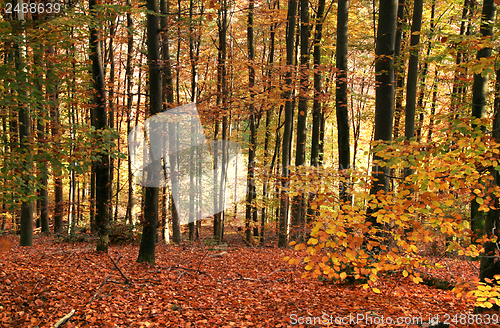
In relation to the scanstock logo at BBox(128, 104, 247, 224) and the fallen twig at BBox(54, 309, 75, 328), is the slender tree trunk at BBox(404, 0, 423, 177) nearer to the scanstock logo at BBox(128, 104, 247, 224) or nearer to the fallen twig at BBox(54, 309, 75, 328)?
the scanstock logo at BBox(128, 104, 247, 224)

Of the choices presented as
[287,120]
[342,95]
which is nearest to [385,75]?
[342,95]

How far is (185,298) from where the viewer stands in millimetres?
5531

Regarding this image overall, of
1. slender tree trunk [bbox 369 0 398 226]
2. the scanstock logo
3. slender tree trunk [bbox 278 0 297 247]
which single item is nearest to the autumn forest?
slender tree trunk [bbox 369 0 398 226]

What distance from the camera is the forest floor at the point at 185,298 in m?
4.43

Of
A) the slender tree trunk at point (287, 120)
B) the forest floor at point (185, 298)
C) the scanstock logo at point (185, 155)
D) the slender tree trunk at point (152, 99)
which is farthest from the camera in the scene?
the scanstock logo at point (185, 155)

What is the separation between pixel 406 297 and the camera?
5609mm

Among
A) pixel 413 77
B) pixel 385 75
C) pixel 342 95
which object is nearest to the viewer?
pixel 385 75

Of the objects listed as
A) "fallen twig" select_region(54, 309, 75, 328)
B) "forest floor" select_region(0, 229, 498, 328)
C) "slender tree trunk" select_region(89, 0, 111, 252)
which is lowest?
"forest floor" select_region(0, 229, 498, 328)

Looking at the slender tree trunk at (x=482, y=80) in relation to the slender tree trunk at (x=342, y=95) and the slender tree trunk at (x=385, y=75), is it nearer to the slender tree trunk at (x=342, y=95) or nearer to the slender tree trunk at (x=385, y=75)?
the slender tree trunk at (x=385, y=75)

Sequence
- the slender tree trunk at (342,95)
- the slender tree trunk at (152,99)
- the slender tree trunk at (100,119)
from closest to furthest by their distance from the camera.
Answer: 1. the slender tree trunk at (342,95)
2. the slender tree trunk at (152,99)
3. the slender tree trunk at (100,119)

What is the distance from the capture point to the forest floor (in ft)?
14.5

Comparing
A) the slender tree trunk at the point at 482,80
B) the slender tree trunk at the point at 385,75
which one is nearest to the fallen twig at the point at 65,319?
the slender tree trunk at the point at 385,75

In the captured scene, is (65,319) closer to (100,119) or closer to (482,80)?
(100,119)

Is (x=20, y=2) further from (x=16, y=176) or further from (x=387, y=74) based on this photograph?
(x=387, y=74)
